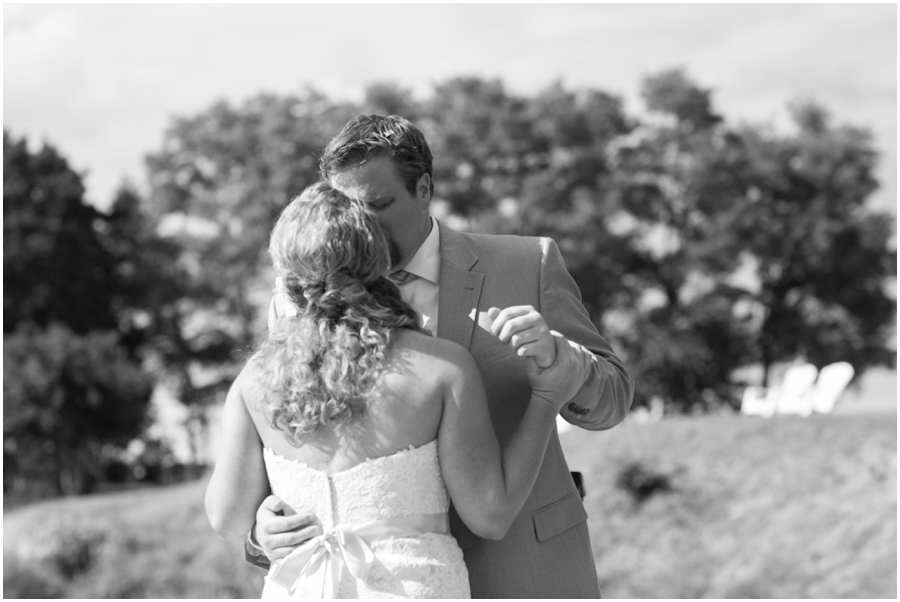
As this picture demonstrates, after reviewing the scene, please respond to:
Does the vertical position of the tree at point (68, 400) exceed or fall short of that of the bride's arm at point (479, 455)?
it exceeds it

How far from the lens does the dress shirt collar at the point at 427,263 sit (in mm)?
3166

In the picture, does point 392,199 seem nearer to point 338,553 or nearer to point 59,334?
point 338,553

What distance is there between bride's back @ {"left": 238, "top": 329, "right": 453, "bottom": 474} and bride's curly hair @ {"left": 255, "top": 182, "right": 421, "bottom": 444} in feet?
0.09

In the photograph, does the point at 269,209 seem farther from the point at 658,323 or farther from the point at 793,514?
the point at 793,514

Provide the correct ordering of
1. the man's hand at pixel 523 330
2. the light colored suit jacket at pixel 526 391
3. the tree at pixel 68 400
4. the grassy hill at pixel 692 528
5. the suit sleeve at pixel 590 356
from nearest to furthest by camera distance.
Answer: the man's hand at pixel 523 330 < the suit sleeve at pixel 590 356 < the light colored suit jacket at pixel 526 391 < the grassy hill at pixel 692 528 < the tree at pixel 68 400

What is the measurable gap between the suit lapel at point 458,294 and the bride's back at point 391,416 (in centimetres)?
44

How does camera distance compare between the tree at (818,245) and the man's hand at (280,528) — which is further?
the tree at (818,245)

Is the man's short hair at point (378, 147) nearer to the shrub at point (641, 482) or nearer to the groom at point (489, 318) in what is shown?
the groom at point (489, 318)

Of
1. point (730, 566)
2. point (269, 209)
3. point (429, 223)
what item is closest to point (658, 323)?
point (269, 209)

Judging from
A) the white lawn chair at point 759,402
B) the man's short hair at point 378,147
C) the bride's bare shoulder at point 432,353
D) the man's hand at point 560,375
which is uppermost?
the man's short hair at point 378,147

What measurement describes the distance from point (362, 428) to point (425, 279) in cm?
75

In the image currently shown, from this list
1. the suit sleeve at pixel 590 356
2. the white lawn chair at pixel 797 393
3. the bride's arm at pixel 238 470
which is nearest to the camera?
the bride's arm at pixel 238 470

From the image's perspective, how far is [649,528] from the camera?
13336 millimetres

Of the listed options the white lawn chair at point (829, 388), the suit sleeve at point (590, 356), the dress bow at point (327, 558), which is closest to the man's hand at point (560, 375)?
the suit sleeve at point (590, 356)
